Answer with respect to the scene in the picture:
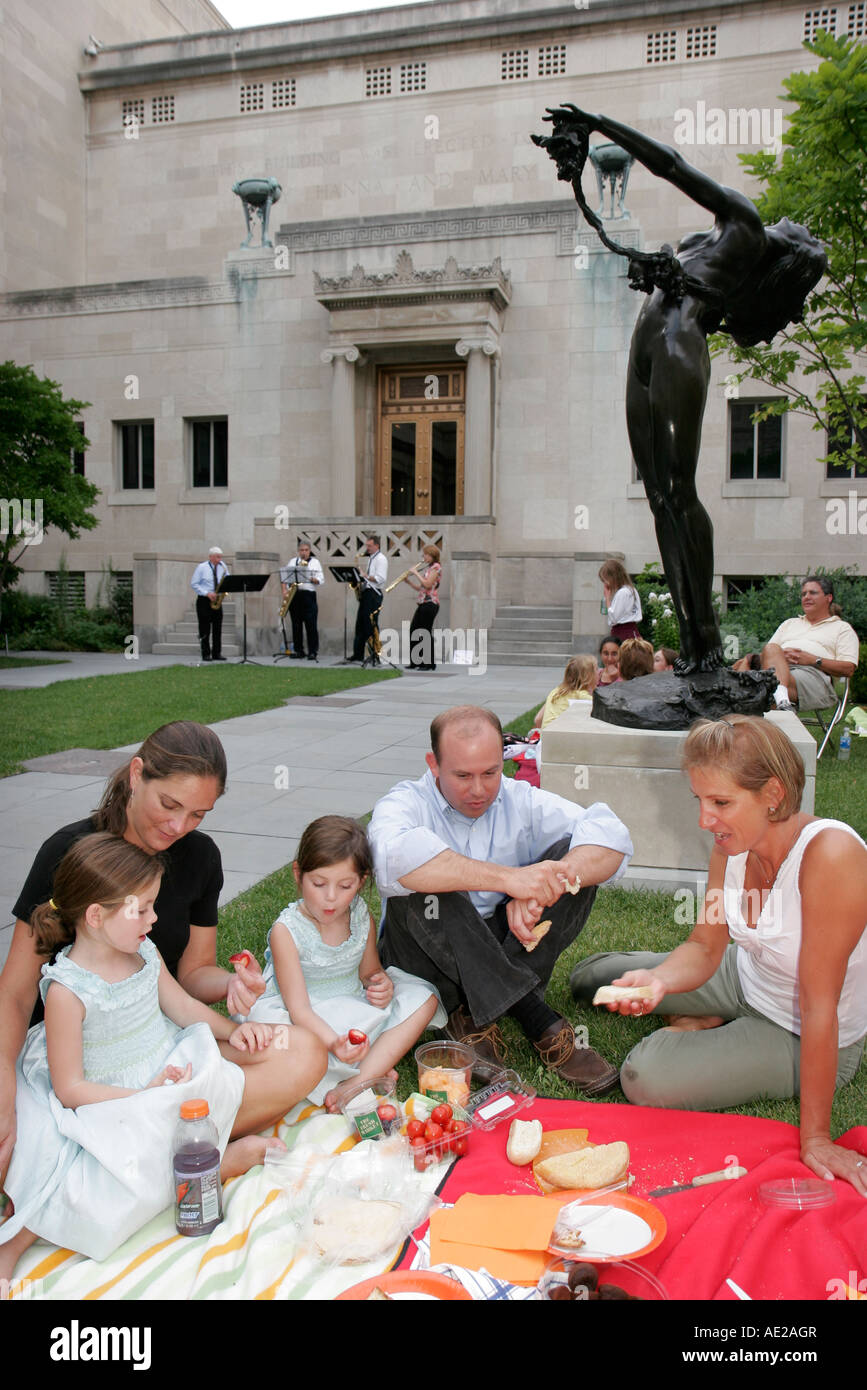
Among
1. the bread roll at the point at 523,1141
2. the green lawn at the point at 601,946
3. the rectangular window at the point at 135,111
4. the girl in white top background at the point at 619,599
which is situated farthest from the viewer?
the rectangular window at the point at 135,111

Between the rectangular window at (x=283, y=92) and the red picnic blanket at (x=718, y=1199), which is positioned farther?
the rectangular window at (x=283, y=92)

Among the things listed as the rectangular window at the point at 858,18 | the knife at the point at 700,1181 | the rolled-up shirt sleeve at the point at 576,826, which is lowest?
the knife at the point at 700,1181

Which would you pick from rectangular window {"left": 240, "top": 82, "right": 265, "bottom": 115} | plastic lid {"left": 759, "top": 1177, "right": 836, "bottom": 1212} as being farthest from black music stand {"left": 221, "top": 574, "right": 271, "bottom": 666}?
rectangular window {"left": 240, "top": 82, "right": 265, "bottom": 115}

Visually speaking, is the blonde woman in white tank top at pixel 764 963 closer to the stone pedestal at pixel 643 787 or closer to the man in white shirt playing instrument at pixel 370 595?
the stone pedestal at pixel 643 787

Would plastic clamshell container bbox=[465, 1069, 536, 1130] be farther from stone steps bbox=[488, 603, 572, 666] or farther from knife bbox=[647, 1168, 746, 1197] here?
stone steps bbox=[488, 603, 572, 666]

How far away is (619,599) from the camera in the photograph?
418 inches

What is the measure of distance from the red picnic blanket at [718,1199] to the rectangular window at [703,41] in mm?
26219

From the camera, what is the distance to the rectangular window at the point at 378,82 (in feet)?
83.0

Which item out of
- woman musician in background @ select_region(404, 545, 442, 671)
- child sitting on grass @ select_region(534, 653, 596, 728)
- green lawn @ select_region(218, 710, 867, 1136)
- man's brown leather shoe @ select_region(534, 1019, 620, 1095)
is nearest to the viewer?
green lawn @ select_region(218, 710, 867, 1136)

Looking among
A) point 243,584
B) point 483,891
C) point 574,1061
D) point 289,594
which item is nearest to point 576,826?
point 483,891

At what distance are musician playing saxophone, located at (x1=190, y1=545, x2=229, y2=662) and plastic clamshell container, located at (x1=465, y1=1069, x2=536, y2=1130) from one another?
48.7 feet

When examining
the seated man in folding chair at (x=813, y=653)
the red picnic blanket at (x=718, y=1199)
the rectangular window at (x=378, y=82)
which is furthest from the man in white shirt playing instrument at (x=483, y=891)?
the rectangular window at (x=378, y=82)

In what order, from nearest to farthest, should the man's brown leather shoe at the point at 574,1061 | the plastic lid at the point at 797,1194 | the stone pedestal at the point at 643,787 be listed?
1. the plastic lid at the point at 797,1194
2. the man's brown leather shoe at the point at 574,1061
3. the stone pedestal at the point at 643,787

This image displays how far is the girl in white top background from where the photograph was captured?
10.6 metres
